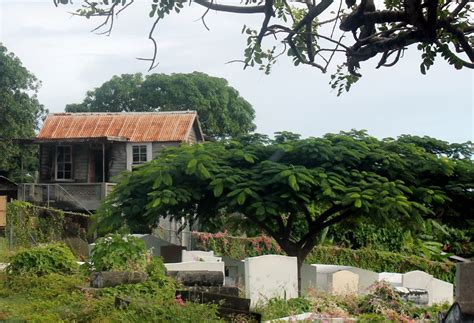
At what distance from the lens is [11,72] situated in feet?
144

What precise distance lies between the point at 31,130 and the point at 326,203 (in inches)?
1199

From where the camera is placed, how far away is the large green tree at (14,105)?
43688 mm

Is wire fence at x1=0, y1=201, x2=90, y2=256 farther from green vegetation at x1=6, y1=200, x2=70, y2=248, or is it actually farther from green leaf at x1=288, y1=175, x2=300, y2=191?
green leaf at x1=288, y1=175, x2=300, y2=191

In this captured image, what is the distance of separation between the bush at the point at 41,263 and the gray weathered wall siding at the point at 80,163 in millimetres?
22973

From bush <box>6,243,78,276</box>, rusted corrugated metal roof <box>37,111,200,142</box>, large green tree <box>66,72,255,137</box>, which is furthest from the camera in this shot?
large green tree <box>66,72,255,137</box>

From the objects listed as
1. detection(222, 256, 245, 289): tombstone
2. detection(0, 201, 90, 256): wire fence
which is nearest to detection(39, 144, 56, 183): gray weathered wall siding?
detection(0, 201, 90, 256): wire fence

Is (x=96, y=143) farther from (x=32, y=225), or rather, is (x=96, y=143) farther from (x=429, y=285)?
(x=429, y=285)

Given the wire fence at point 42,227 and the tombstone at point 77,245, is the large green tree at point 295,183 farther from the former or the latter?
the wire fence at point 42,227

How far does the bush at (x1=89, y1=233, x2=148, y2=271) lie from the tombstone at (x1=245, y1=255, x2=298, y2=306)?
79.6 inches

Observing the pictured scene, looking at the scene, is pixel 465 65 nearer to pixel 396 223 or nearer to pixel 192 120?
pixel 396 223

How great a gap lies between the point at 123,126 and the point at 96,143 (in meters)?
2.12

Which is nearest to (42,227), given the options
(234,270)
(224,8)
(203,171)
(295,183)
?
(234,270)

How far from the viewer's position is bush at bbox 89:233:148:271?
42.8 ft

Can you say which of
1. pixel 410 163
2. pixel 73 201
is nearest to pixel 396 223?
pixel 410 163
